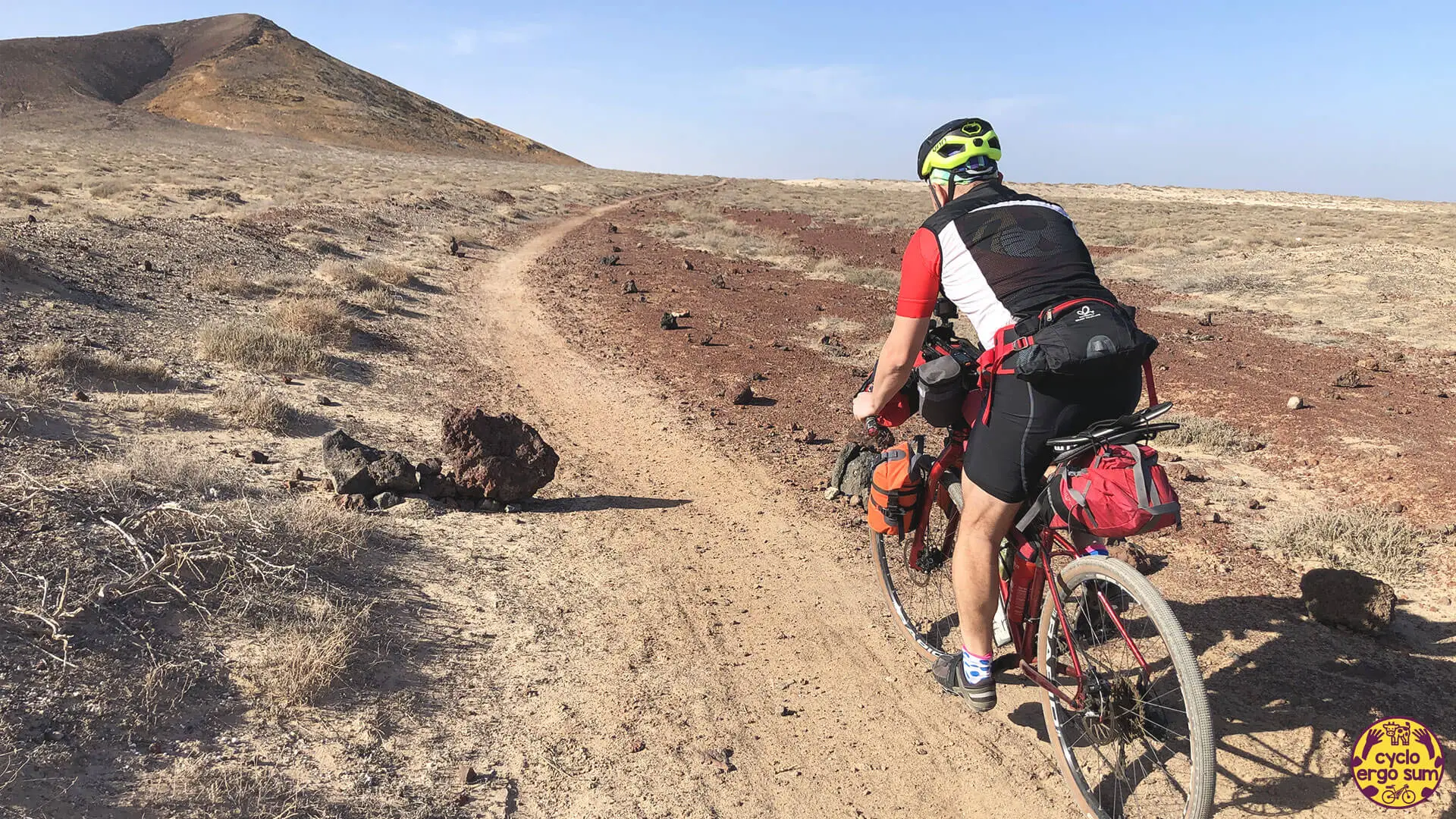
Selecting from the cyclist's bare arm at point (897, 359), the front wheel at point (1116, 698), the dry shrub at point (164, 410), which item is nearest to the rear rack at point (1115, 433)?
the front wheel at point (1116, 698)

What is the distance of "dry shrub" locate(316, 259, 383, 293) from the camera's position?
12727 mm

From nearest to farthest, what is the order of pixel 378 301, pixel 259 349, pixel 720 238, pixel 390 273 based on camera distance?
1. pixel 259 349
2. pixel 378 301
3. pixel 390 273
4. pixel 720 238

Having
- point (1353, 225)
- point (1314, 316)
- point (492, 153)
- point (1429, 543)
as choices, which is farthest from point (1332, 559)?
point (492, 153)

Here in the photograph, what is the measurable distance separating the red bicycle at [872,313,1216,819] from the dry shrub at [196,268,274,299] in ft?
33.5

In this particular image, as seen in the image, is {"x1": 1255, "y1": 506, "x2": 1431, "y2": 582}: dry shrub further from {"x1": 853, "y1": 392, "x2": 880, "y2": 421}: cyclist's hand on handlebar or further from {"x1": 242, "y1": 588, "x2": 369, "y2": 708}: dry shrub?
{"x1": 242, "y1": 588, "x2": 369, "y2": 708}: dry shrub

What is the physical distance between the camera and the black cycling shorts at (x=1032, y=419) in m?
2.84

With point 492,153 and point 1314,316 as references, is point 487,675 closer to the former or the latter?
point 1314,316

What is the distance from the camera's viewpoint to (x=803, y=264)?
20.0m

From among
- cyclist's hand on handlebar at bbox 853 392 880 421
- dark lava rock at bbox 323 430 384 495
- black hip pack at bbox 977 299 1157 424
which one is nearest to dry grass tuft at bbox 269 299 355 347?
dark lava rock at bbox 323 430 384 495

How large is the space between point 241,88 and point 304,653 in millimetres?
85050

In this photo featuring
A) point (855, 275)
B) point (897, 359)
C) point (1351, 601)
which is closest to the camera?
point (897, 359)

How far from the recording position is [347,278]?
1288cm

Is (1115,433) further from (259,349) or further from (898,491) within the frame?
(259,349)

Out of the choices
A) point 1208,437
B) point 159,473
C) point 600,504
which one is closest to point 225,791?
point 159,473
